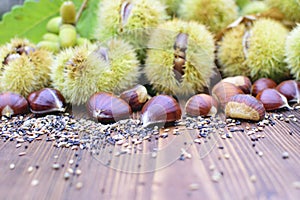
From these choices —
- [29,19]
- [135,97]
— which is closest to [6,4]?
[29,19]

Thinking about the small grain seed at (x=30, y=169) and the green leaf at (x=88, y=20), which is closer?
the small grain seed at (x=30, y=169)

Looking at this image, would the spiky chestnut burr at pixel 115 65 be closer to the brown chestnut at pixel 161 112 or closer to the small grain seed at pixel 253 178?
the brown chestnut at pixel 161 112

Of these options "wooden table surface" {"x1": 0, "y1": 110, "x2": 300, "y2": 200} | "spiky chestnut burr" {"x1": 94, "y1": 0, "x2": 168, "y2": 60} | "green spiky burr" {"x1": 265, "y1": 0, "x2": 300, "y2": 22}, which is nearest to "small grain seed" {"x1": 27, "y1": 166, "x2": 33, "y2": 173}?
"wooden table surface" {"x1": 0, "y1": 110, "x2": 300, "y2": 200}

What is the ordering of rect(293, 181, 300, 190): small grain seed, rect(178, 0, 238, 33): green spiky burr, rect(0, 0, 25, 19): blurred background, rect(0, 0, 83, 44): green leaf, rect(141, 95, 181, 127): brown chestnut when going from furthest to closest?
1. rect(0, 0, 25, 19): blurred background
2. rect(0, 0, 83, 44): green leaf
3. rect(178, 0, 238, 33): green spiky burr
4. rect(141, 95, 181, 127): brown chestnut
5. rect(293, 181, 300, 190): small grain seed

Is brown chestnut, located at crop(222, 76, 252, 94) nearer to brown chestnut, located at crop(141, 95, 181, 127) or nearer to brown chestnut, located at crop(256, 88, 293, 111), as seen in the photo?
brown chestnut, located at crop(256, 88, 293, 111)

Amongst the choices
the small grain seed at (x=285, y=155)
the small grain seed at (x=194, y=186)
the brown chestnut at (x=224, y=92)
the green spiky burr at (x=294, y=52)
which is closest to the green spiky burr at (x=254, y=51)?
the green spiky burr at (x=294, y=52)

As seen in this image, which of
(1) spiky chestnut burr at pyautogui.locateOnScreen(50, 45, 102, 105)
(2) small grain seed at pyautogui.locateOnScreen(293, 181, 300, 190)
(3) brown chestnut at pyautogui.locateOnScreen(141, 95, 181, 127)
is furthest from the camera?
(1) spiky chestnut burr at pyautogui.locateOnScreen(50, 45, 102, 105)
